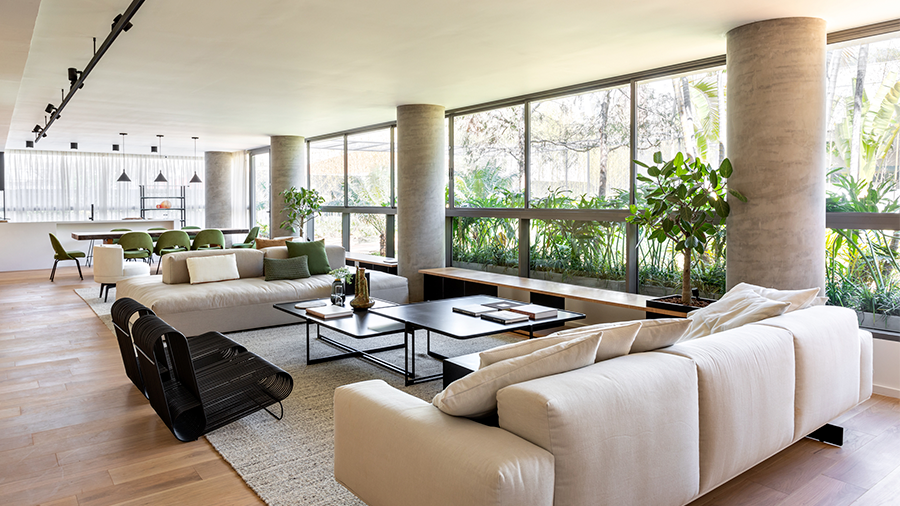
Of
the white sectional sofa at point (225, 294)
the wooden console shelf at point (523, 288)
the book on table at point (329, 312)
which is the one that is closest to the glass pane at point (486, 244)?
the wooden console shelf at point (523, 288)

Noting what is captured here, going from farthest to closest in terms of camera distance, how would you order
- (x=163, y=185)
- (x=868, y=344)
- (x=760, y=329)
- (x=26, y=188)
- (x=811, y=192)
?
(x=163, y=185) < (x=26, y=188) < (x=811, y=192) < (x=868, y=344) < (x=760, y=329)

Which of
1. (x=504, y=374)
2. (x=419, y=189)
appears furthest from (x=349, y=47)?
(x=504, y=374)

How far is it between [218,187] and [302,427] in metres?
11.8

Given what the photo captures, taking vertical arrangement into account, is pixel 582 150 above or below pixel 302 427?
above

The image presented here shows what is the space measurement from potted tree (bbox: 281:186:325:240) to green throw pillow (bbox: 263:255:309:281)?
11.9ft

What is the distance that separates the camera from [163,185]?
15430 millimetres

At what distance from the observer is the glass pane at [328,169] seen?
34.5ft

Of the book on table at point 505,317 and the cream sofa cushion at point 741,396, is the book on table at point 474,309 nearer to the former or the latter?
the book on table at point 505,317

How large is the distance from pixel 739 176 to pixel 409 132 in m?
4.25

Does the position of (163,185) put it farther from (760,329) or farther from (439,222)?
(760,329)

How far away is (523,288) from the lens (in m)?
6.08

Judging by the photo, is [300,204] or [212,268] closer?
[212,268]

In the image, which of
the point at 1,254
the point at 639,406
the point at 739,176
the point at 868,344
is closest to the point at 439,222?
the point at 739,176

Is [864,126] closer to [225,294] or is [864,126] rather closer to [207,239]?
[225,294]
